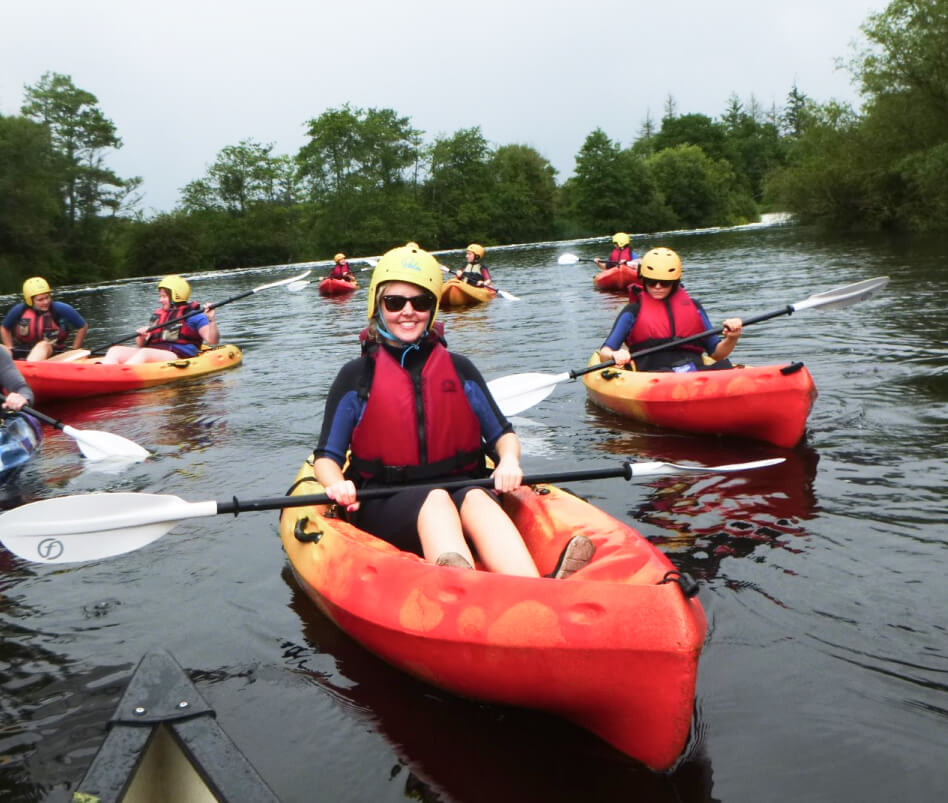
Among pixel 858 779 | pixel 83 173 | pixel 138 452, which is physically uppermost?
pixel 83 173

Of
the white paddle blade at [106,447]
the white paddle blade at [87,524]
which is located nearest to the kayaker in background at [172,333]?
the white paddle blade at [106,447]

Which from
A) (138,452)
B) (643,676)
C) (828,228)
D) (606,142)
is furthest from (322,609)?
(606,142)

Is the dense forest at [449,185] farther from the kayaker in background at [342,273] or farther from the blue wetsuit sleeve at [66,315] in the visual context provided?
the blue wetsuit sleeve at [66,315]

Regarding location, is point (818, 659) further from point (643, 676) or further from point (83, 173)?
point (83, 173)

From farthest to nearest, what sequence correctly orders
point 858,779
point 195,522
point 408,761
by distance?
point 195,522
point 408,761
point 858,779

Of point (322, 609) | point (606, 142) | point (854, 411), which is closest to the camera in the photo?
point (322, 609)

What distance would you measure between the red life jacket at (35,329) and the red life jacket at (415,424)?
7134 mm

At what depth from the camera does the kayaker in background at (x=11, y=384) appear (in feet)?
19.2

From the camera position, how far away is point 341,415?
3646mm

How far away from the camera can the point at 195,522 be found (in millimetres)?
5309

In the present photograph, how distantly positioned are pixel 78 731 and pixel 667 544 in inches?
103

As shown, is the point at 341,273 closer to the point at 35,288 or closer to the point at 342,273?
the point at 342,273

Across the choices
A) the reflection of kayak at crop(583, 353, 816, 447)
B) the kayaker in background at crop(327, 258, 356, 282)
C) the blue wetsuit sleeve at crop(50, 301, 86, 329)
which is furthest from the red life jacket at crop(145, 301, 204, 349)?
the kayaker in background at crop(327, 258, 356, 282)

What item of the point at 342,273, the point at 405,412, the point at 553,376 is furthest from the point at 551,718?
the point at 342,273
